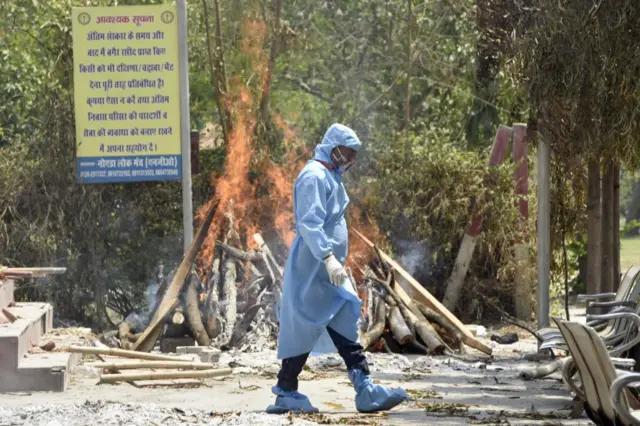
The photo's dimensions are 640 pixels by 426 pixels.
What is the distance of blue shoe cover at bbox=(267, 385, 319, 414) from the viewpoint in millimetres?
9539

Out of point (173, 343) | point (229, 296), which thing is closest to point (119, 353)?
point (173, 343)

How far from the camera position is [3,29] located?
19875 millimetres

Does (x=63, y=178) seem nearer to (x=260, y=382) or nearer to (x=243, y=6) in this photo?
(x=243, y=6)

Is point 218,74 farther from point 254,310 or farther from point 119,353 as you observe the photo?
point 119,353

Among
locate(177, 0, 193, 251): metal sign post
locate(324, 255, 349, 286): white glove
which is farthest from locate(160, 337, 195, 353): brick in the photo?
locate(324, 255, 349, 286): white glove

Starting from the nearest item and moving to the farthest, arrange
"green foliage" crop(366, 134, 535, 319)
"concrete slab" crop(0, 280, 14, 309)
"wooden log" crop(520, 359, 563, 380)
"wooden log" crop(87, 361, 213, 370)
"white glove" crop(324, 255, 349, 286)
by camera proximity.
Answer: "white glove" crop(324, 255, 349, 286)
"wooden log" crop(87, 361, 213, 370)
"wooden log" crop(520, 359, 563, 380)
"concrete slab" crop(0, 280, 14, 309)
"green foliage" crop(366, 134, 535, 319)

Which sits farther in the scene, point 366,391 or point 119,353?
point 119,353

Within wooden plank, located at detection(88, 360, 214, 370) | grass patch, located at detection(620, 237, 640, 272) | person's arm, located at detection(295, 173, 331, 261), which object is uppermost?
person's arm, located at detection(295, 173, 331, 261)

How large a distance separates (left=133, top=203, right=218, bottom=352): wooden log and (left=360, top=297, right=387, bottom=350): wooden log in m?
2.02

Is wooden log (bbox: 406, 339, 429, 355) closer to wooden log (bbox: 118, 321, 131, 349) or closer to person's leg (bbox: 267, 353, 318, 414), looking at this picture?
wooden log (bbox: 118, 321, 131, 349)

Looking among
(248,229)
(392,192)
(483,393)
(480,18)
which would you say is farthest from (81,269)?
(483,393)

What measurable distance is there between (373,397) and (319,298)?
0.81 meters

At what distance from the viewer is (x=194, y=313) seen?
14.3m

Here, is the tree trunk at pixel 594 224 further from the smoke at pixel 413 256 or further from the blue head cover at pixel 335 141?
the blue head cover at pixel 335 141
